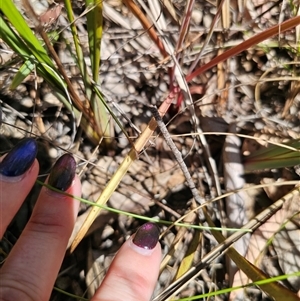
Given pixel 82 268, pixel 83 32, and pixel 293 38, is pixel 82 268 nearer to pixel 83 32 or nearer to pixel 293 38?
pixel 83 32

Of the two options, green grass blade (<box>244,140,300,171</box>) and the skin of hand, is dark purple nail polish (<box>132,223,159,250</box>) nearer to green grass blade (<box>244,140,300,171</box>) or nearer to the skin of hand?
the skin of hand

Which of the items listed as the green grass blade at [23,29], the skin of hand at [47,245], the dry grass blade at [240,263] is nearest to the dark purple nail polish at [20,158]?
the skin of hand at [47,245]

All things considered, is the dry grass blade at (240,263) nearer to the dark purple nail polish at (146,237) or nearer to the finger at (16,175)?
the dark purple nail polish at (146,237)

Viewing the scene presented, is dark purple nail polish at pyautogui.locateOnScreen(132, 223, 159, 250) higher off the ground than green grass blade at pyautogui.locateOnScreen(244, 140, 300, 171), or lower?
higher

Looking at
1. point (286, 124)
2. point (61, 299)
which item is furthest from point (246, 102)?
point (61, 299)

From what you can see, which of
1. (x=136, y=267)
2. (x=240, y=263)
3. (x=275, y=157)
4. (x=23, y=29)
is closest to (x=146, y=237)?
(x=136, y=267)

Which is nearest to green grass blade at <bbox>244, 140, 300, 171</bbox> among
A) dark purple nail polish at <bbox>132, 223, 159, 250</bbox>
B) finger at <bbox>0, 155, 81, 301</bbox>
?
dark purple nail polish at <bbox>132, 223, 159, 250</bbox>
